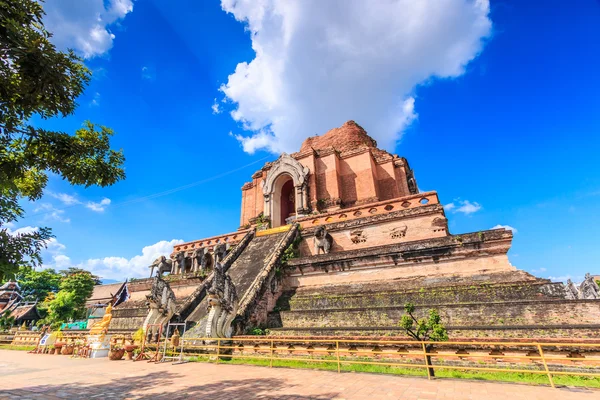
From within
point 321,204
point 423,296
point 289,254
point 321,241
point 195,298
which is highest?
point 321,204

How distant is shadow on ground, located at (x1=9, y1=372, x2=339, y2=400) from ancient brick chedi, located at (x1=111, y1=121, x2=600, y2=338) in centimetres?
309

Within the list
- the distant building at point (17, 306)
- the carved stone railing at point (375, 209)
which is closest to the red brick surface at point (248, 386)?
the carved stone railing at point (375, 209)

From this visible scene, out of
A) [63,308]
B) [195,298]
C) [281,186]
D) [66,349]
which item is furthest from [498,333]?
[63,308]

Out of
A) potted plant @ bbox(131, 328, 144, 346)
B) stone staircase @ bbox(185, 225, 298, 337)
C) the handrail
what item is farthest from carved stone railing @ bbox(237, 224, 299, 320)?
potted plant @ bbox(131, 328, 144, 346)

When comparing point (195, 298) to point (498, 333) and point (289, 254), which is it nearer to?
point (289, 254)

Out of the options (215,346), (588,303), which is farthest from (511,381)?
(215,346)

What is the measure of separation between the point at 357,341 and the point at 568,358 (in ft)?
14.2

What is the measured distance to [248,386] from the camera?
6137 mm

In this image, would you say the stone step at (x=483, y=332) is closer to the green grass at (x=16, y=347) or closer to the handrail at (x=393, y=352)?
the handrail at (x=393, y=352)

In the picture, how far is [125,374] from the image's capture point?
788cm

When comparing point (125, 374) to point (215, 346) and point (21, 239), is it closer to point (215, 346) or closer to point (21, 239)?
point (215, 346)

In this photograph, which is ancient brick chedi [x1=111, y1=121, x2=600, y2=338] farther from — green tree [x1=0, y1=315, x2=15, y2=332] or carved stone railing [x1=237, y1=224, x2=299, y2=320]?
green tree [x1=0, y1=315, x2=15, y2=332]

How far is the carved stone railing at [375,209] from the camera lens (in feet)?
48.3

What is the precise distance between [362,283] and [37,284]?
50.4 m
